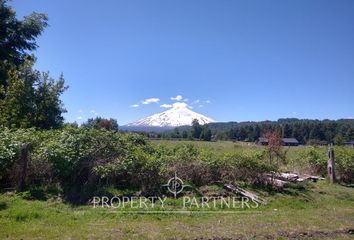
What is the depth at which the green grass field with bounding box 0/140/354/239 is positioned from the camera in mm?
6543

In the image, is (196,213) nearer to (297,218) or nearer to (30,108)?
(297,218)

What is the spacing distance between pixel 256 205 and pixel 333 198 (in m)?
3.69

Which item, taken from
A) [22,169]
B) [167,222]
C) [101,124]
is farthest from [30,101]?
[101,124]

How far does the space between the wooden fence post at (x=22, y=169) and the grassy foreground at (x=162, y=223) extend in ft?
1.38

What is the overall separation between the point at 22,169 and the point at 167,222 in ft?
16.1

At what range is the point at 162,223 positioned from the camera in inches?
297

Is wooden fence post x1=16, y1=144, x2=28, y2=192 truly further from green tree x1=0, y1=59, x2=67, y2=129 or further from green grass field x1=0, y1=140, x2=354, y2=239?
green tree x1=0, y1=59, x2=67, y2=129

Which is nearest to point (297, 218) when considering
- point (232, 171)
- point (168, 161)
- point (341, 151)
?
point (232, 171)

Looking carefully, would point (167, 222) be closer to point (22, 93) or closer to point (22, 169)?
point (22, 169)

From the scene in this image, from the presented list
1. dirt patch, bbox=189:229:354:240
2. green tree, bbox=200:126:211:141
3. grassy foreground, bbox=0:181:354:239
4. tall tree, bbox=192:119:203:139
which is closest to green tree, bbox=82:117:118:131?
grassy foreground, bbox=0:181:354:239

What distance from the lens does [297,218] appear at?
8289 millimetres

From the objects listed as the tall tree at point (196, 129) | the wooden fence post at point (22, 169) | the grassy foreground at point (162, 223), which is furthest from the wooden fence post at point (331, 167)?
the tall tree at point (196, 129)

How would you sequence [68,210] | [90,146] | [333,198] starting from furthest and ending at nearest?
[333,198]
[90,146]
[68,210]

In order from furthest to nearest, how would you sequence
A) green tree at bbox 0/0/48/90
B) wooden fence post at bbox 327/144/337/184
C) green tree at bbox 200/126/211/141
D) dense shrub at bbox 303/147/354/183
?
1. green tree at bbox 200/126/211/141
2. green tree at bbox 0/0/48/90
3. dense shrub at bbox 303/147/354/183
4. wooden fence post at bbox 327/144/337/184
